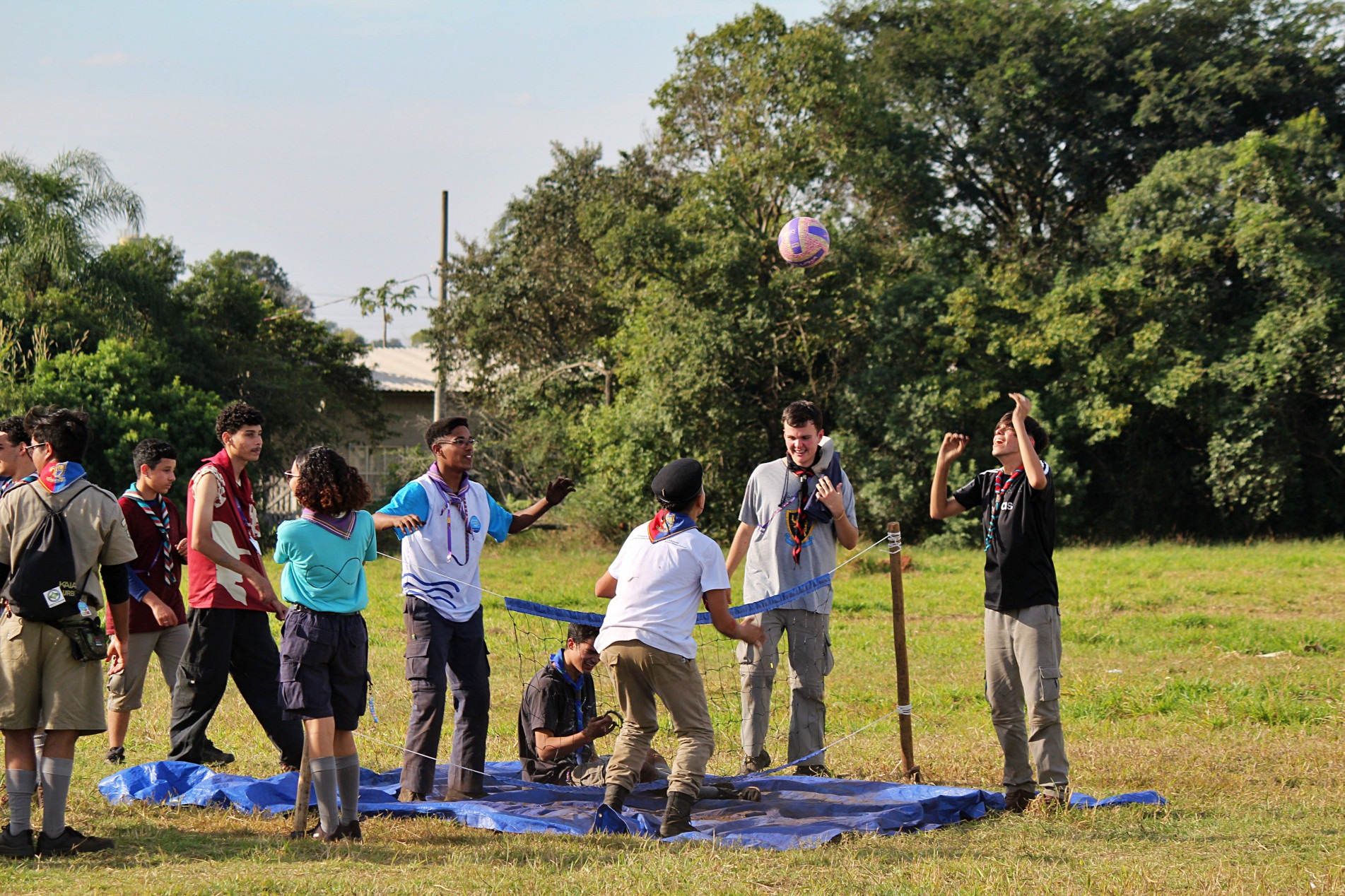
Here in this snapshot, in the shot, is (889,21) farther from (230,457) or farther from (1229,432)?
(230,457)

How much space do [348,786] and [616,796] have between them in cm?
126

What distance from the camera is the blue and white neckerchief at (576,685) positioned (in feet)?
21.0

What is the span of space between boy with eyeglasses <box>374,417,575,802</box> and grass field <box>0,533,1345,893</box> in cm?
45

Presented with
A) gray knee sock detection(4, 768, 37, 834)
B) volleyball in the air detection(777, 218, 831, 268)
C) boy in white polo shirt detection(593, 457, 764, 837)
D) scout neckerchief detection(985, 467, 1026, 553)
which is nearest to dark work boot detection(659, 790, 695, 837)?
boy in white polo shirt detection(593, 457, 764, 837)

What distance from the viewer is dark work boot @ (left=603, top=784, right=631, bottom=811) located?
5.50 metres

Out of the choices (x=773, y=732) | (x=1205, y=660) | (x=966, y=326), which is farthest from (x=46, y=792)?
(x=966, y=326)

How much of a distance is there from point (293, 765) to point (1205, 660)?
28.4 feet

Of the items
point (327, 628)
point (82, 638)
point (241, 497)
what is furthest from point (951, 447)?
point (82, 638)

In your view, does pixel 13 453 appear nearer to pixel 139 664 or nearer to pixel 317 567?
pixel 139 664

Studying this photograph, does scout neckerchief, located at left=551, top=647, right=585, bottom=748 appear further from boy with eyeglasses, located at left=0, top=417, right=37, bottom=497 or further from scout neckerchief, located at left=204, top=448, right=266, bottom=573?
boy with eyeglasses, located at left=0, top=417, right=37, bottom=497

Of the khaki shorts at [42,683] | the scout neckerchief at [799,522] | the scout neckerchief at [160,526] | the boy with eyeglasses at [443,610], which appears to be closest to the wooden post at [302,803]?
the boy with eyeglasses at [443,610]

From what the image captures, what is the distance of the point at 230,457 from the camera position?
21.6 feet

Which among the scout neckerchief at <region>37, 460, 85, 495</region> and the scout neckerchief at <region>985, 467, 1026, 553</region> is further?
the scout neckerchief at <region>985, 467, 1026, 553</region>

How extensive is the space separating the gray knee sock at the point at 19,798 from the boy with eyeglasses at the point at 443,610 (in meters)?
1.74
